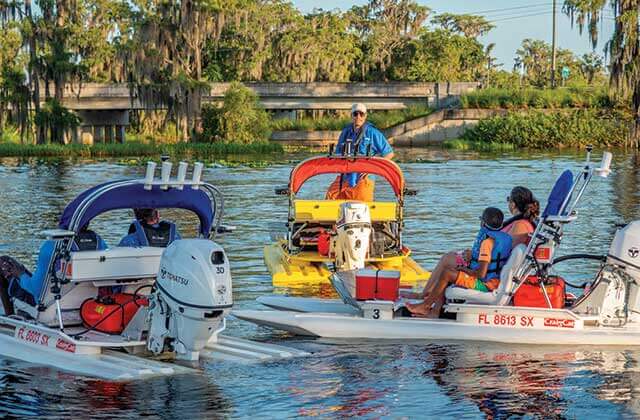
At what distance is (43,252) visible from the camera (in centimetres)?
1076

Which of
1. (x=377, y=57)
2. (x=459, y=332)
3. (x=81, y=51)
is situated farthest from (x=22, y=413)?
(x=377, y=57)

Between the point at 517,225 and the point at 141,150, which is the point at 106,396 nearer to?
the point at 517,225

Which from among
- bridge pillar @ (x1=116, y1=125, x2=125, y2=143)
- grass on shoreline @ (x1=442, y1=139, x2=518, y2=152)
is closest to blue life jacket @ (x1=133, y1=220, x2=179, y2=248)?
grass on shoreline @ (x1=442, y1=139, x2=518, y2=152)

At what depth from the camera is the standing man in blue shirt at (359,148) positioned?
54.9 ft

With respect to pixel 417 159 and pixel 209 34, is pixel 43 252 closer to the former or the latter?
pixel 417 159

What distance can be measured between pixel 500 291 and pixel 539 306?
494 millimetres

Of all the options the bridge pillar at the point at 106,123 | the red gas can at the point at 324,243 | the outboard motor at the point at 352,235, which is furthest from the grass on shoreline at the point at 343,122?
the outboard motor at the point at 352,235

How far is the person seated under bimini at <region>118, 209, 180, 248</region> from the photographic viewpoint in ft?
36.6

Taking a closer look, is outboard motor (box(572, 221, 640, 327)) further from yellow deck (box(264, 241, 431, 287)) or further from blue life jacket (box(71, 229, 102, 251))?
blue life jacket (box(71, 229, 102, 251))

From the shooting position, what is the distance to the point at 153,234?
11.2 m

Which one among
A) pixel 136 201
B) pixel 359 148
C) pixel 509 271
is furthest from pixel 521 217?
pixel 359 148

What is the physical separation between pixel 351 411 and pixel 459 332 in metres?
2.72

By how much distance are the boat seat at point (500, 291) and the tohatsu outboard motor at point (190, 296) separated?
291cm

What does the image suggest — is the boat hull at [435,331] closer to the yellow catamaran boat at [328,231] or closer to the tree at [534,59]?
the yellow catamaran boat at [328,231]
